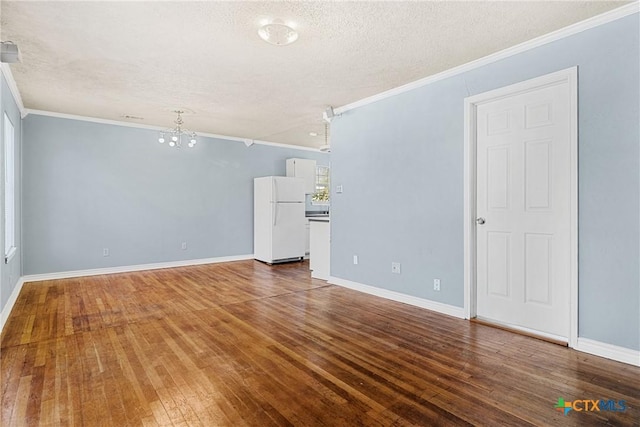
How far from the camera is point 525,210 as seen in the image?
117 inches

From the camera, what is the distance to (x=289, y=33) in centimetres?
257

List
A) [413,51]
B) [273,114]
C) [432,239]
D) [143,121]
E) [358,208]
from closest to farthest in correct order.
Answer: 1. [413,51]
2. [432,239]
3. [358,208]
4. [273,114]
5. [143,121]

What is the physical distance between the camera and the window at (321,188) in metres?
8.24

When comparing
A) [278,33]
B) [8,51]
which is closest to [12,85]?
[8,51]

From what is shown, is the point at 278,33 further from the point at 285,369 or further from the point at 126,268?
the point at 126,268

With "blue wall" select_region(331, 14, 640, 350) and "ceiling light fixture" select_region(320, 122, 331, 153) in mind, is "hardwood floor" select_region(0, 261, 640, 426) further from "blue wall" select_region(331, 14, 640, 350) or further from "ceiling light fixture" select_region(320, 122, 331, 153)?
"ceiling light fixture" select_region(320, 122, 331, 153)

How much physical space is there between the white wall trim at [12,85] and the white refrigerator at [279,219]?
373cm

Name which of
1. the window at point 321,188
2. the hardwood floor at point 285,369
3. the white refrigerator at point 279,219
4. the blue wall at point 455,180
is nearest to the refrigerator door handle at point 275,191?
the white refrigerator at point 279,219

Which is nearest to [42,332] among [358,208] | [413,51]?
[358,208]

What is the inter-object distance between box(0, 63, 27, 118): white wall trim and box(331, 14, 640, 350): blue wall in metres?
3.66

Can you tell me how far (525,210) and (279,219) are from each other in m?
4.42

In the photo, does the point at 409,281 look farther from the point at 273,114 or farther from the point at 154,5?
the point at 154,5

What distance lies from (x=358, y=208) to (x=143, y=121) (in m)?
3.93

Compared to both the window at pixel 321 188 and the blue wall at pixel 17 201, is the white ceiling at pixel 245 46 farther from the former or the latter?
the window at pixel 321 188
